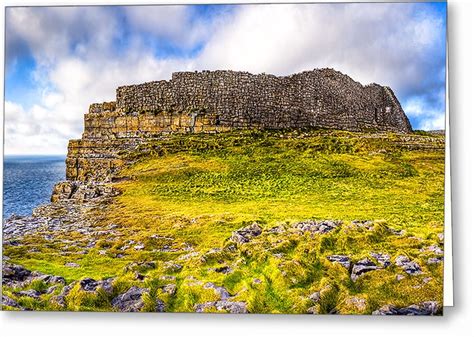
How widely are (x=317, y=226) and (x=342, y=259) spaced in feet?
1.49

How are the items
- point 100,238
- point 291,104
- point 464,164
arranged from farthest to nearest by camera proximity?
point 291,104
point 100,238
point 464,164

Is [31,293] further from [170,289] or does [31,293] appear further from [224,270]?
[224,270]

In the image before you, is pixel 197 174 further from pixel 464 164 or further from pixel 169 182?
pixel 464 164

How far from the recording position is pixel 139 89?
706 centimetres

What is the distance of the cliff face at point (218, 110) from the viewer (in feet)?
22.8

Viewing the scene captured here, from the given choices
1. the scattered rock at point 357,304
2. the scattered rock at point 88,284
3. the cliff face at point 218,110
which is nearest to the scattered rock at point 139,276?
the scattered rock at point 88,284

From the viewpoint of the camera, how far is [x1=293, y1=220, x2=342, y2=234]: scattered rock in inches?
255

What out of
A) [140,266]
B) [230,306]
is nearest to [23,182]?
[140,266]

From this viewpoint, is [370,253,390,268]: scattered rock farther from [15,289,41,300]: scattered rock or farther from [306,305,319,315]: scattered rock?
[15,289,41,300]: scattered rock

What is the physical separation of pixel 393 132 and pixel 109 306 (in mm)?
3838

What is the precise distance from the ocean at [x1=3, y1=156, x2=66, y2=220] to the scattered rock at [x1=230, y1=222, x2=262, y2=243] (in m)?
2.34

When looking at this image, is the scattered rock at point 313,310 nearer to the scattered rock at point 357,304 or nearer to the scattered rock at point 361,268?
the scattered rock at point 357,304

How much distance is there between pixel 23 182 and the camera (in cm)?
676

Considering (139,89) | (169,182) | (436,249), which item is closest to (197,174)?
(169,182)
